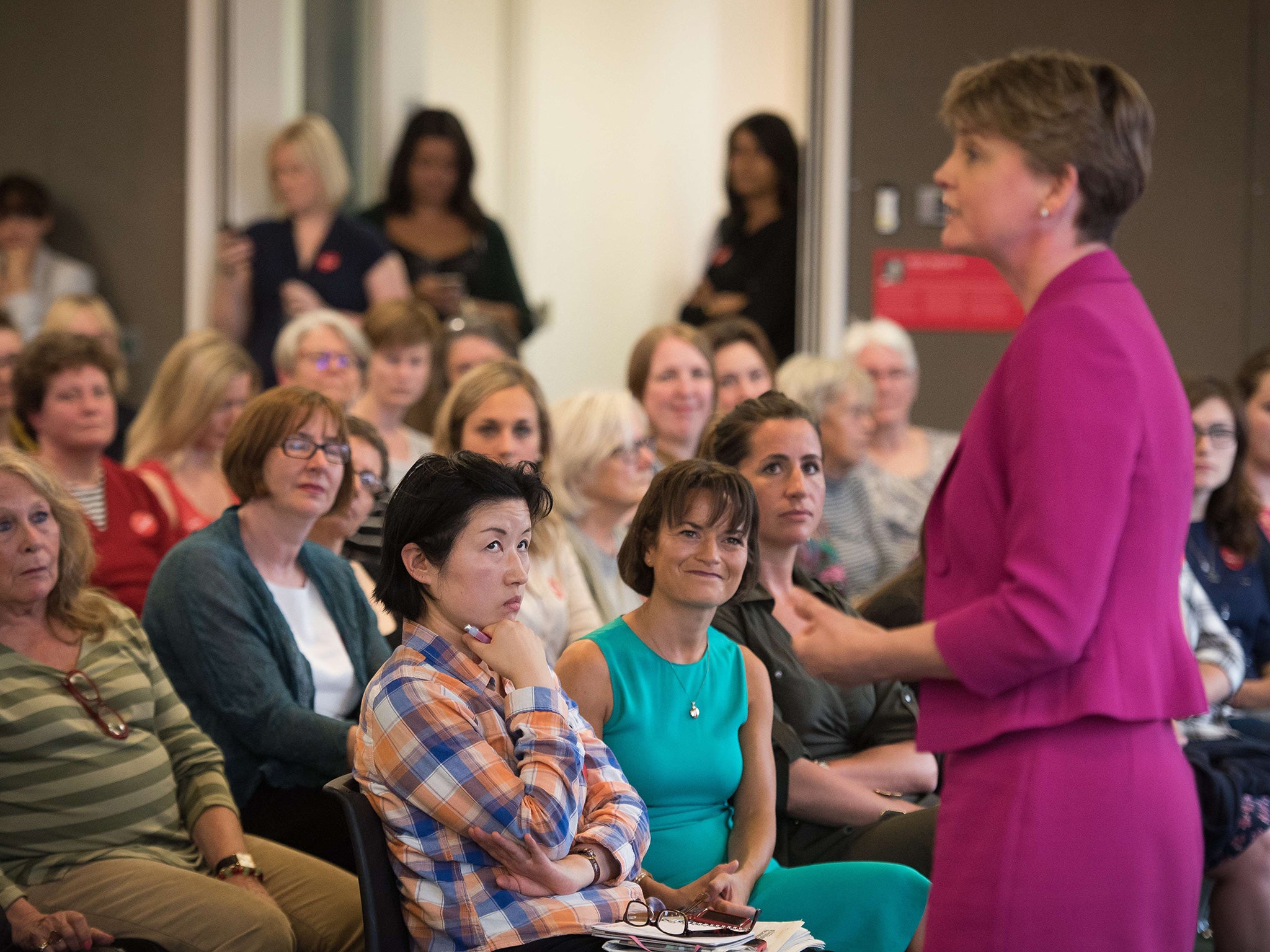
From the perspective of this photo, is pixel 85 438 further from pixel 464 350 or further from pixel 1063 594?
pixel 1063 594

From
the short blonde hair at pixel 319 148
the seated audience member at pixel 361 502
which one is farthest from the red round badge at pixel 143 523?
the short blonde hair at pixel 319 148

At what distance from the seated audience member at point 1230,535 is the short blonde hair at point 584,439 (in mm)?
1491

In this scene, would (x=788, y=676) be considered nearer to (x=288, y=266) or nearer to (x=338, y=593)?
(x=338, y=593)

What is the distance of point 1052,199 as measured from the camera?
145 cm

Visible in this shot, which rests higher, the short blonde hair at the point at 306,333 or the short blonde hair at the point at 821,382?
the short blonde hair at the point at 306,333

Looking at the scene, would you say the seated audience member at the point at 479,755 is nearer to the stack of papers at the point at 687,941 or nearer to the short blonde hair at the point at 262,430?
the stack of papers at the point at 687,941

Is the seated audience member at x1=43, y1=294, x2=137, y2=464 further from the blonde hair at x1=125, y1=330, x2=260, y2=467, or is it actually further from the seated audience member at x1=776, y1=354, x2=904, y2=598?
the seated audience member at x1=776, y1=354, x2=904, y2=598

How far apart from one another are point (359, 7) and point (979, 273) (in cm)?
316

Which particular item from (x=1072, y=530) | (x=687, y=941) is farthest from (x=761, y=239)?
(x=1072, y=530)

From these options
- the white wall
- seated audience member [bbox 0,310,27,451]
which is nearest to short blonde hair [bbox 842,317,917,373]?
the white wall

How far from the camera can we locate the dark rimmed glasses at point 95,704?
2365 millimetres

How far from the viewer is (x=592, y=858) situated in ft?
6.36

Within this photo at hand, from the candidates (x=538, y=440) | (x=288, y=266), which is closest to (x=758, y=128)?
(x=288, y=266)

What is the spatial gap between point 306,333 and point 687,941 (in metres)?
3.18
